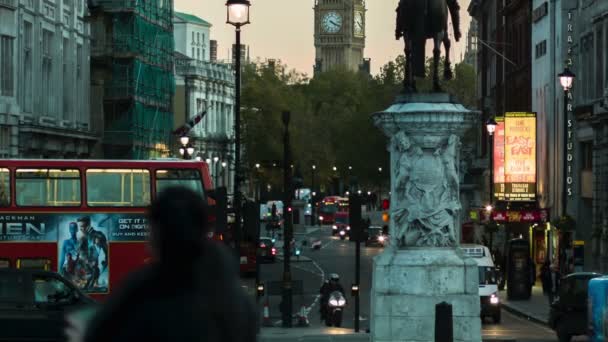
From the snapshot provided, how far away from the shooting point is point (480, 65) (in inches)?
4631

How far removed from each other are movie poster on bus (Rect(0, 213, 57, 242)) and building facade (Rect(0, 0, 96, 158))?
26.0m

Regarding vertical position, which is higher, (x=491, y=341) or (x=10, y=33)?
(x=10, y=33)

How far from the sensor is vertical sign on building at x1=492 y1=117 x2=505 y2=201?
71312mm

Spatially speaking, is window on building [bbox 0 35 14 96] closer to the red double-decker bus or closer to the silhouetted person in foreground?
the red double-decker bus

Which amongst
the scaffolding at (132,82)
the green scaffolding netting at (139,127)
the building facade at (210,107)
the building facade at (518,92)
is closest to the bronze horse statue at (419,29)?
the building facade at (518,92)

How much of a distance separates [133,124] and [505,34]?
21.8 meters

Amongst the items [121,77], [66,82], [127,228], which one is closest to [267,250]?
[66,82]

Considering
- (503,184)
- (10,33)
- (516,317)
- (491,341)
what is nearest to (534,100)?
(503,184)

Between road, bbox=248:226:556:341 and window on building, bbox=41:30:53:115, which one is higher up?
window on building, bbox=41:30:53:115

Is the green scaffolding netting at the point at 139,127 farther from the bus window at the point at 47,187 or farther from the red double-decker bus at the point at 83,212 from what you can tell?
the bus window at the point at 47,187

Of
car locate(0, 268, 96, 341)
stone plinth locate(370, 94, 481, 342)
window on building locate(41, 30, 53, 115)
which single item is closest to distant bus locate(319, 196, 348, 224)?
window on building locate(41, 30, 53, 115)

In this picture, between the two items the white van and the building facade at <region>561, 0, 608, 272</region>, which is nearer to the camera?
the white van

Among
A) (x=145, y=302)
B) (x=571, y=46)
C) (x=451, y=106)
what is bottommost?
(x=145, y=302)

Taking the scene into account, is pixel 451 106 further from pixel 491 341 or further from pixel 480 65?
pixel 480 65
